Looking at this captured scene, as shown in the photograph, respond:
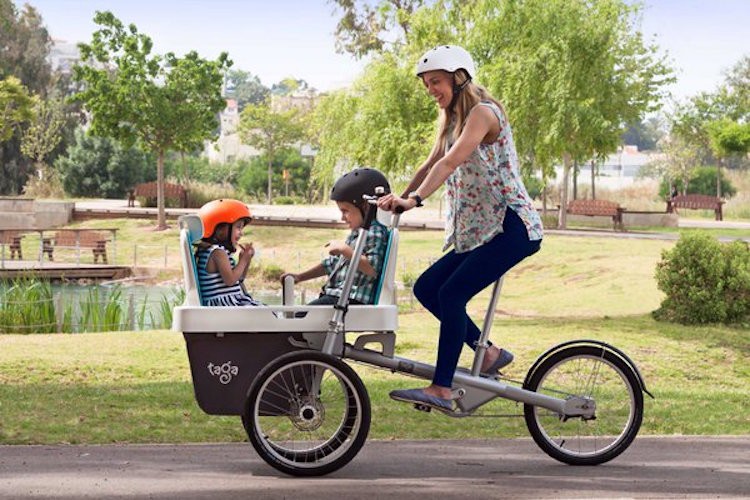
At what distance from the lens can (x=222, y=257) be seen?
6.16 m

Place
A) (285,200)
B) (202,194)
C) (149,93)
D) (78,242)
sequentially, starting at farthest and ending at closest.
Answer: (285,200) → (202,194) → (149,93) → (78,242)

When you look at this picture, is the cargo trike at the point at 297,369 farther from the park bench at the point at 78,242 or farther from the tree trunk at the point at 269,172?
the tree trunk at the point at 269,172

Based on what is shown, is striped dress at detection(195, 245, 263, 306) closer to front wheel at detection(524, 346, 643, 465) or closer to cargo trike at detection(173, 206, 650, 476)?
cargo trike at detection(173, 206, 650, 476)

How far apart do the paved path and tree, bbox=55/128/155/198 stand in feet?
176

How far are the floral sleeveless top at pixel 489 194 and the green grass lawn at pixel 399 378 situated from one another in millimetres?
2363

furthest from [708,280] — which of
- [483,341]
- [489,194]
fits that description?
[489,194]

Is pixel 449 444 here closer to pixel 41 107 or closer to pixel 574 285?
pixel 574 285

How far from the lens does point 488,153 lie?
610cm

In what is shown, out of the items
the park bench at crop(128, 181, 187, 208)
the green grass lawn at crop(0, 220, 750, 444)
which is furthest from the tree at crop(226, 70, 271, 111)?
the green grass lawn at crop(0, 220, 750, 444)

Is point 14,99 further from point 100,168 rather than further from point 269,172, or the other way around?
point 269,172

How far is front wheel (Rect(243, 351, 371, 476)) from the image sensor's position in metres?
5.92

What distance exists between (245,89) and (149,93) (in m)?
135

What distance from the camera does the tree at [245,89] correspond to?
17412 cm

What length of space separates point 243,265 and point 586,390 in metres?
1.73
